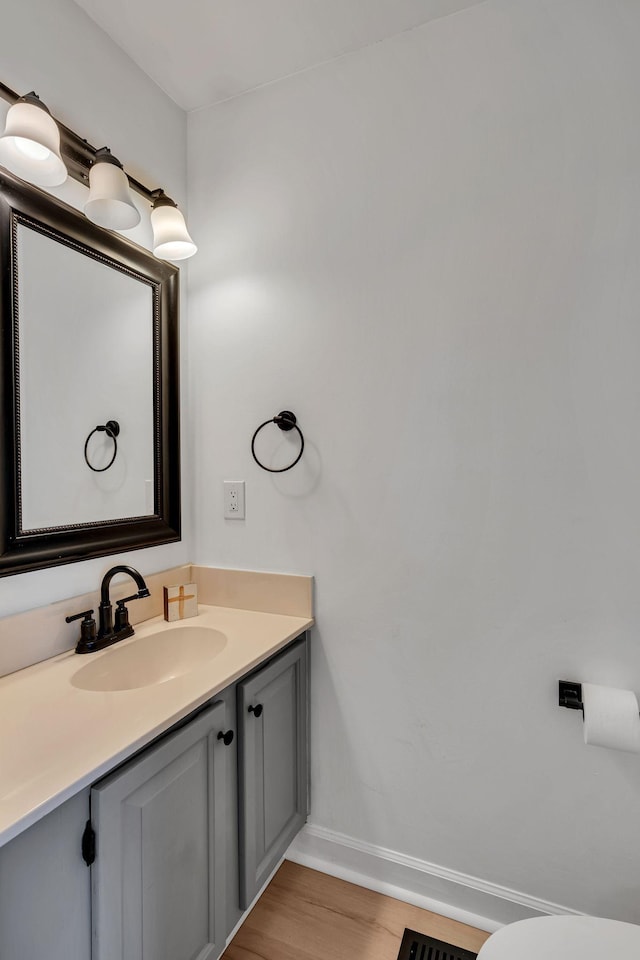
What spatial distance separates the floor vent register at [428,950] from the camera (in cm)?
127

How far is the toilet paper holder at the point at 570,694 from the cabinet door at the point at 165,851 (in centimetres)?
86

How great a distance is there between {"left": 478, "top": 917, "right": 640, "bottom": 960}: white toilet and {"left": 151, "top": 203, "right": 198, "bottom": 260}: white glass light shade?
1.85 m

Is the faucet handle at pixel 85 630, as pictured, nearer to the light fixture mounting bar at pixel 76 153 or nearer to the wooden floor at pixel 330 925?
the wooden floor at pixel 330 925

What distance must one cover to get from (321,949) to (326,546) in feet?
3.51

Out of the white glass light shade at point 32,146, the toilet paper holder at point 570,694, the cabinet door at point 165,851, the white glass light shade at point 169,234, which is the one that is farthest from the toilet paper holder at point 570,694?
the white glass light shade at point 32,146

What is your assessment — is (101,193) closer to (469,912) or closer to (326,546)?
(326,546)

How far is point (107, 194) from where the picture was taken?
125 centimetres

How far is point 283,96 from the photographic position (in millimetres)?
1598

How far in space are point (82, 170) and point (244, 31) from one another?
0.64 metres

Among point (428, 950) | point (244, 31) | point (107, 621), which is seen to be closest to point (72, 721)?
point (107, 621)

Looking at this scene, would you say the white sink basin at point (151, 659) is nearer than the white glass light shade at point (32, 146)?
No

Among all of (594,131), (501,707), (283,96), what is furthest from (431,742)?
(283,96)

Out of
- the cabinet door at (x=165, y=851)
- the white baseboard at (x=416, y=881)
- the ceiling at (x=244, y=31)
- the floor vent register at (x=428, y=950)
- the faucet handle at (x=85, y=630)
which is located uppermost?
the ceiling at (x=244, y=31)

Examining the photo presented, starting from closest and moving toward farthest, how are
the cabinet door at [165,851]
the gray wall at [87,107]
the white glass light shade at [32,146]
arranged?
the cabinet door at [165,851]
the white glass light shade at [32,146]
the gray wall at [87,107]
